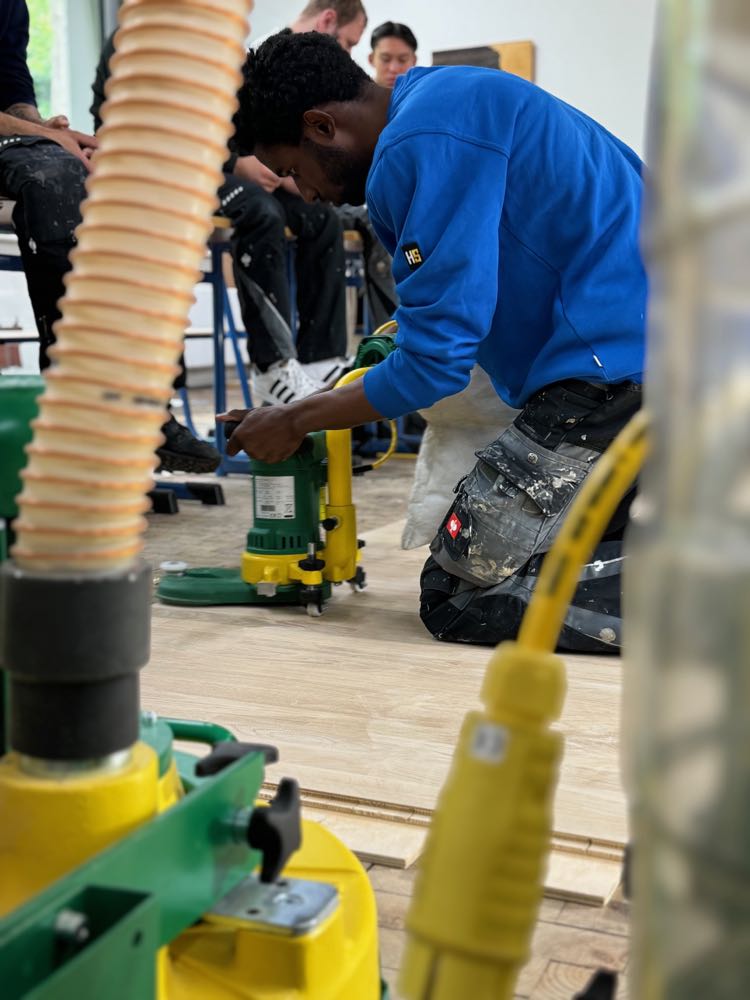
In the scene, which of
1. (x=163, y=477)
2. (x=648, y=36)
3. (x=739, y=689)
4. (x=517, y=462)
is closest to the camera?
(x=739, y=689)

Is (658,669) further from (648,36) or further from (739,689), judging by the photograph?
(648,36)

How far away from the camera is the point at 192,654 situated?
224cm

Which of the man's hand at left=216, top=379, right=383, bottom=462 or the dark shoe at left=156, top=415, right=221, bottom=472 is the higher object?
the man's hand at left=216, top=379, right=383, bottom=462

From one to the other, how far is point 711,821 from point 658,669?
0.20 feet

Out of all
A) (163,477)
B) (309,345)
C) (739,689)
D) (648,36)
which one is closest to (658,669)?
(739,689)

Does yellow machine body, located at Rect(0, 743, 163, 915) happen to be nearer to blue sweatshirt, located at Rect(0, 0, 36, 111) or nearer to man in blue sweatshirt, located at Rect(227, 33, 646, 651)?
man in blue sweatshirt, located at Rect(227, 33, 646, 651)

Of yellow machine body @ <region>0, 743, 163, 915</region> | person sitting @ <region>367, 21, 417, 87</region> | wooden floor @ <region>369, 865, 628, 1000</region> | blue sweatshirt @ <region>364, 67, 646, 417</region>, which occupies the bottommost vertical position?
wooden floor @ <region>369, 865, 628, 1000</region>

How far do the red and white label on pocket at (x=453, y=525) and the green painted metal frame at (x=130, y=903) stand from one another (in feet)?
5.07

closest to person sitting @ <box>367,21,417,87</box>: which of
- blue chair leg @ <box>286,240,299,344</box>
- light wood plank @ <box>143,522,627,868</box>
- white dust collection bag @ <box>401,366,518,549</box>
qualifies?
blue chair leg @ <box>286,240,299,344</box>

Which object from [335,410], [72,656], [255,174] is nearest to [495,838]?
[72,656]

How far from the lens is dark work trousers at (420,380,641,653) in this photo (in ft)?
7.57

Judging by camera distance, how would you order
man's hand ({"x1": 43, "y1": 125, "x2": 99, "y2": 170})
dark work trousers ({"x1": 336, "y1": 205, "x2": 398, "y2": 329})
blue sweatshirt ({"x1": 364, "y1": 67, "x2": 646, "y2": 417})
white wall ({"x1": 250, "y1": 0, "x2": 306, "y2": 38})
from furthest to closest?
1. white wall ({"x1": 250, "y1": 0, "x2": 306, "y2": 38})
2. dark work trousers ({"x1": 336, "y1": 205, "x2": 398, "y2": 329})
3. man's hand ({"x1": 43, "y1": 125, "x2": 99, "y2": 170})
4. blue sweatshirt ({"x1": 364, "y1": 67, "x2": 646, "y2": 417})

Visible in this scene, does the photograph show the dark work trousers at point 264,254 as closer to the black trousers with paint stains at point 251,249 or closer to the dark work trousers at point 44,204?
the black trousers with paint stains at point 251,249

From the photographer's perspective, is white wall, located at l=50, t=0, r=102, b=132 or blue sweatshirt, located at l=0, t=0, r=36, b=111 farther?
white wall, located at l=50, t=0, r=102, b=132
